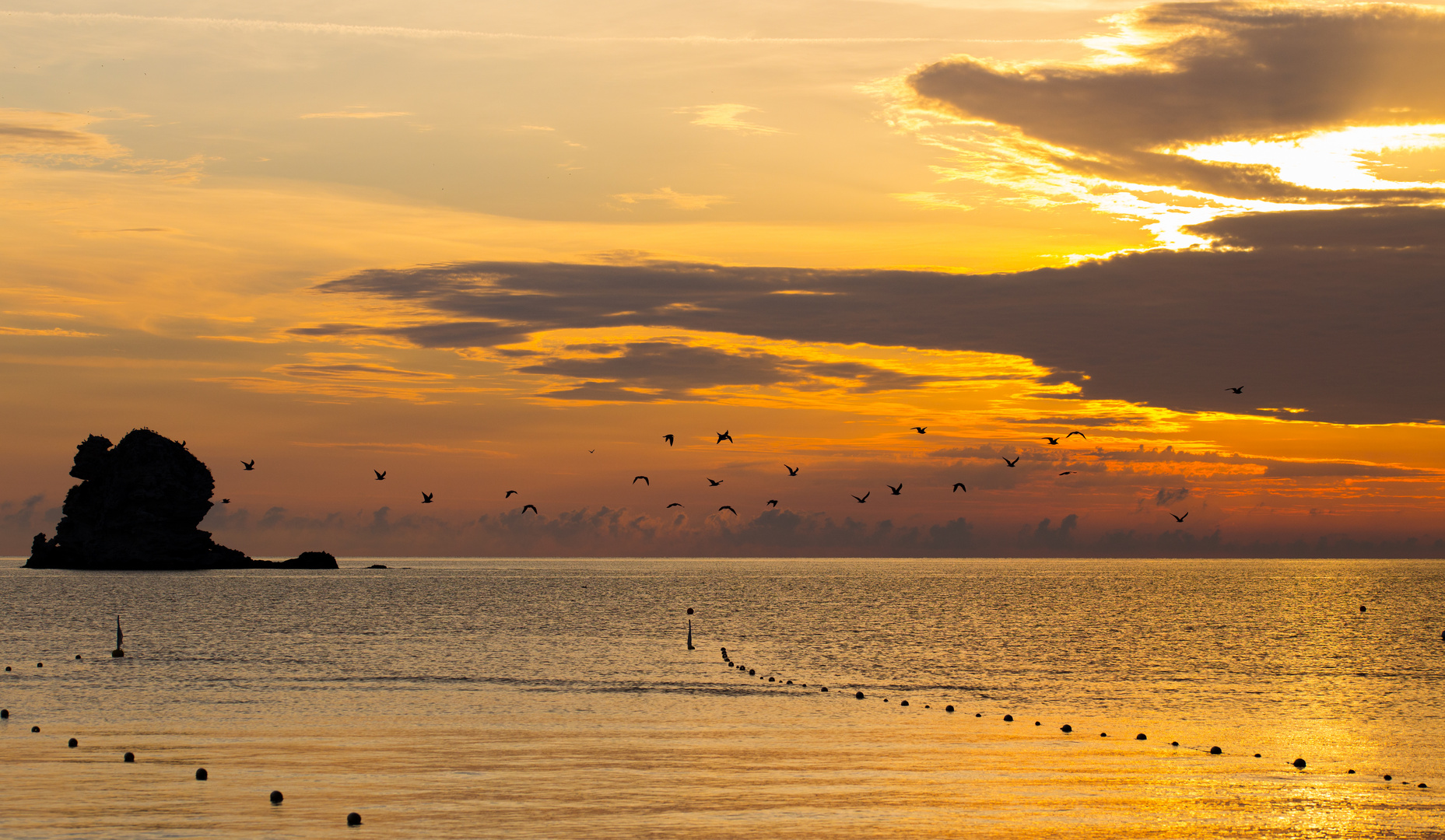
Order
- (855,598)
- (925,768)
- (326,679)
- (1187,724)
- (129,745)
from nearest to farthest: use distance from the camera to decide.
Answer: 1. (925,768)
2. (129,745)
3. (1187,724)
4. (326,679)
5. (855,598)

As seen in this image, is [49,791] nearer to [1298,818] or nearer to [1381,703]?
[1298,818]

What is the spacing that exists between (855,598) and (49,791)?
170 metres

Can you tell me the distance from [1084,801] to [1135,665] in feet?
173

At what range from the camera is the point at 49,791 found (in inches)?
1359

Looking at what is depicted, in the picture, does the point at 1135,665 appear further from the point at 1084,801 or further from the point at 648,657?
the point at 1084,801

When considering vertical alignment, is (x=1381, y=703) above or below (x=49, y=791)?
below

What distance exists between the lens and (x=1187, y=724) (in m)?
54.3

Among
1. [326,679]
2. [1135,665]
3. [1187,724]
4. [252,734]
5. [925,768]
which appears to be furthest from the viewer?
[1135,665]

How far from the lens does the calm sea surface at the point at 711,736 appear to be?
3272 centimetres

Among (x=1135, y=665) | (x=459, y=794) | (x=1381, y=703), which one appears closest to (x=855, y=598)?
(x=1135, y=665)

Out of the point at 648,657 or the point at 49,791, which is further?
the point at 648,657

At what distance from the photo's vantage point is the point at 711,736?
155 feet

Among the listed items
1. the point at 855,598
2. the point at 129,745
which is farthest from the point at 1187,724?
the point at 855,598

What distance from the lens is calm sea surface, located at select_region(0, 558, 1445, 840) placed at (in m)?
32.7
